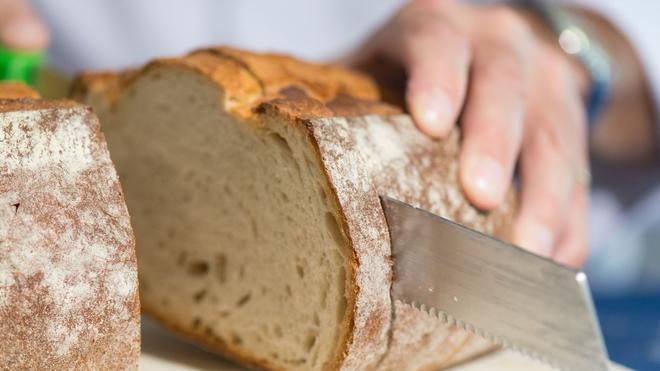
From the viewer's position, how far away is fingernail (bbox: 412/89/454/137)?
1774mm

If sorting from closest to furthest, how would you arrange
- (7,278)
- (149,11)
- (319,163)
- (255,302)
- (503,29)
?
(7,278)
(319,163)
(255,302)
(503,29)
(149,11)

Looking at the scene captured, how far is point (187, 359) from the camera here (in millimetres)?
1791

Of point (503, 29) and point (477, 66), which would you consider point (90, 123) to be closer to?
point (477, 66)

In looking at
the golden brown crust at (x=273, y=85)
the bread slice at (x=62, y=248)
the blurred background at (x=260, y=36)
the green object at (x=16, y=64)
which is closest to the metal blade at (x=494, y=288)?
the golden brown crust at (x=273, y=85)

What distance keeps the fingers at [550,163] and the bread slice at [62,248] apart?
1.02 m

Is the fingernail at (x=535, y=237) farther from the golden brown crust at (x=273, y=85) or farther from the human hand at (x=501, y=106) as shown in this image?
the golden brown crust at (x=273, y=85)

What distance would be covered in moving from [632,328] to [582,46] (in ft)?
3.41

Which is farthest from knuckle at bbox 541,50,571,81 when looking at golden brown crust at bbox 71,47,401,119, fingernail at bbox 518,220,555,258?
golden brown crust at bbox 71,47,401,119

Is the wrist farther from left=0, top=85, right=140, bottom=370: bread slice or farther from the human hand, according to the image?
left=0, top=85, right=140, bottom=370: bread slice

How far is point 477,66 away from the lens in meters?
2.06

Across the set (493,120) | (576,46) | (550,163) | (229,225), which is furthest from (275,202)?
(576,46)

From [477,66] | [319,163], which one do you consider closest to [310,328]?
[319,163]

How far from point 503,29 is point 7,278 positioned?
1.55m

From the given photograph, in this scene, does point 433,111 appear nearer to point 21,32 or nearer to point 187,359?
point 187,359
